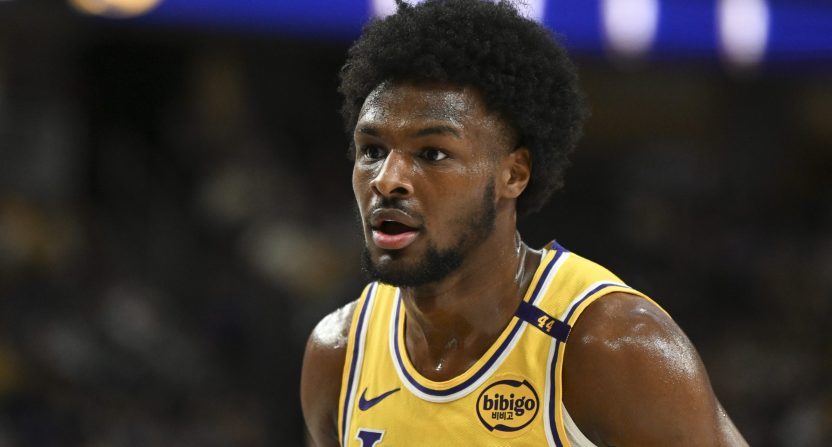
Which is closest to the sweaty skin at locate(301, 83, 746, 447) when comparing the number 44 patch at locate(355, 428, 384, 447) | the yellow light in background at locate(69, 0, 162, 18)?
the number 44 patch at locate(355, 428, 384, 447)

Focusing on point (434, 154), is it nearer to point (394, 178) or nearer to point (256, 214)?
point (394, 178)

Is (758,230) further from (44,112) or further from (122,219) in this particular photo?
(44,112)

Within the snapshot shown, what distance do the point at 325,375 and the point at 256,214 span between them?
6806mm

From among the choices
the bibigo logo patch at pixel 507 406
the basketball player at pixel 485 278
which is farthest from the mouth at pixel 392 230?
the bibigo logo patch at pixel 507 406

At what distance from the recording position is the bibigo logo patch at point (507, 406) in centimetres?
293

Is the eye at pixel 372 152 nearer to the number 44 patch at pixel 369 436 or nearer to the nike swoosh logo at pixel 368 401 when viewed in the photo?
the nike swoosh logo at pixel 368 401

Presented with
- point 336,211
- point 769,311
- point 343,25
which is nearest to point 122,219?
point 336,211

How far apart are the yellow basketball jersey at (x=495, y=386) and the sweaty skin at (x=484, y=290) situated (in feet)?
0.16

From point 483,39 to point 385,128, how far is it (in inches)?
15.8

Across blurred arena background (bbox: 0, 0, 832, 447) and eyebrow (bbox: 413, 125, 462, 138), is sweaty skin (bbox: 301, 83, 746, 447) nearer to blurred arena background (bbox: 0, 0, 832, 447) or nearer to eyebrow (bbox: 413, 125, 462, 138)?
eyebrow (bbox: 413, 125, 462, 138)

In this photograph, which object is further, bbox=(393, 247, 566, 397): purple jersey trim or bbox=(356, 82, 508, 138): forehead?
bbox=(393, 247, 566, 397): purple jersey trim

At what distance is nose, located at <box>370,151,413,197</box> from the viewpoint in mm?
2904

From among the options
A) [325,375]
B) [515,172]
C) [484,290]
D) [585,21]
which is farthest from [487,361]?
[585,21]

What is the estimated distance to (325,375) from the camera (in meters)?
3.48
